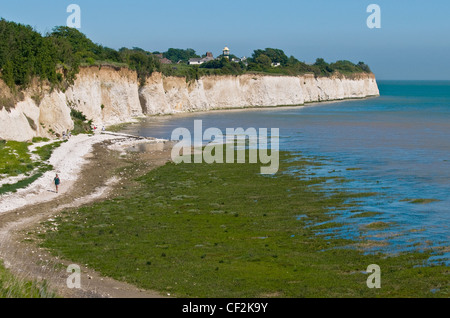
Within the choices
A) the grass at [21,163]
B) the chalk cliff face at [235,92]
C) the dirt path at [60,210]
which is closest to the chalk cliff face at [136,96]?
the chalk cliff face at [235,92]

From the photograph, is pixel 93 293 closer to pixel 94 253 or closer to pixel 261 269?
pixel 94 253

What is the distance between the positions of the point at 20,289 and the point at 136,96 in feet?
208

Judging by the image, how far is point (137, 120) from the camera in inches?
2744

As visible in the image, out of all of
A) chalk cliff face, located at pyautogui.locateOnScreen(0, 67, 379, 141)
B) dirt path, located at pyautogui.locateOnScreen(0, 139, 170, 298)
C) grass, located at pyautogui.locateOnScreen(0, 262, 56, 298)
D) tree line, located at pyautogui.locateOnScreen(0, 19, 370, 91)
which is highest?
tree line, located at pyautogui.locateOnScreen(0, 19, 370, 91)

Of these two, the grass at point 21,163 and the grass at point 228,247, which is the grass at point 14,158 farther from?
the grass at point 228,247

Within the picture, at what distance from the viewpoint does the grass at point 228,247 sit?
45.4 feet

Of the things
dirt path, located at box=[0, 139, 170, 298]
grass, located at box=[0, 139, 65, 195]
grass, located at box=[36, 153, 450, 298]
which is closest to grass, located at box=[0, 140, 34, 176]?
A: grass, located at box=[0, 139, 65, 195]

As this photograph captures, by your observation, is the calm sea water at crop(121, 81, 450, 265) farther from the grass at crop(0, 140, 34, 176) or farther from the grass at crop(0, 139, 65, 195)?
the grass at crop(0, 140, 34, 176)

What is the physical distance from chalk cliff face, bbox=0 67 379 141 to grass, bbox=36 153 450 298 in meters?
17.4

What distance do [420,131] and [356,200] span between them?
38.0 m

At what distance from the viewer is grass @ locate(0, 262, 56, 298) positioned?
10.4 m

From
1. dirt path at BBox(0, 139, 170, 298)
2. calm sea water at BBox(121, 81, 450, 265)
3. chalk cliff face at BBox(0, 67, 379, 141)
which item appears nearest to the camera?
dirt path at BBox(0, 139, 170, 298)

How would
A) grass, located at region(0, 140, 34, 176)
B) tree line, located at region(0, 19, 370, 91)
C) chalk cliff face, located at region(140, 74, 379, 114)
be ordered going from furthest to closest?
chalk cliff face, located at region(140, 74, 379, 114) → tree line, located at region(0, 19, 370, 91) → grass, located at region(0, 140, 34, 176)
